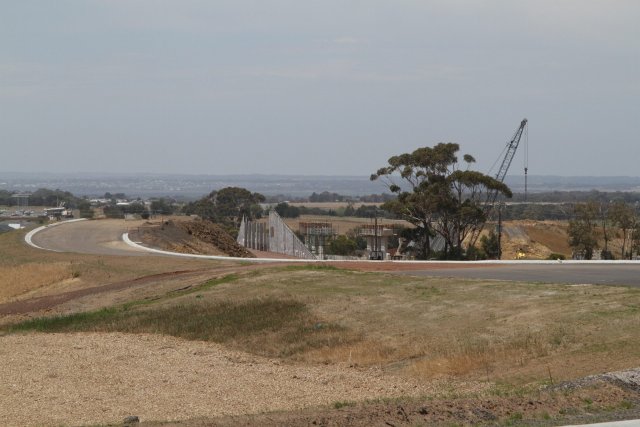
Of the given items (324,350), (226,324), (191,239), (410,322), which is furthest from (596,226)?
Answer: (324,350)

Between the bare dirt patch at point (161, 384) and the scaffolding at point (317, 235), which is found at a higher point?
the bare dirt patch at point (161, 384)

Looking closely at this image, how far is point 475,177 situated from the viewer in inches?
2613

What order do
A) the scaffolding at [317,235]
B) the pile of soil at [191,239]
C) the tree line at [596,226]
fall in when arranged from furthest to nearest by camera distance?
the scaffolding at [317,235], the tree line at [596,226], the pile of soil at [191,239]

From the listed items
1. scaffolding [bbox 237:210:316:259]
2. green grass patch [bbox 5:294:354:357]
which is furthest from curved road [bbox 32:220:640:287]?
scaffolding [bbox 237:210:316:259]

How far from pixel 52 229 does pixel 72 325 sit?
50.3m

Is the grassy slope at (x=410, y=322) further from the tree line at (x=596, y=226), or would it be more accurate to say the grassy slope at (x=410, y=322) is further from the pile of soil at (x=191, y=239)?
the tree line at (x=596, y=226)

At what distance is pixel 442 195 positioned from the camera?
6719cm

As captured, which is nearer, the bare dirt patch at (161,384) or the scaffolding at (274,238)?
the bare dirt patch at (161,384)

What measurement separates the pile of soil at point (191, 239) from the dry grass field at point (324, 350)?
1104 inches

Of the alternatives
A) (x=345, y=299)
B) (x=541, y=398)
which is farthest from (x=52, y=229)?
(x=541, y=398)

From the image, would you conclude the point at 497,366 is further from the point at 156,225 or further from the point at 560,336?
the point at 156,225

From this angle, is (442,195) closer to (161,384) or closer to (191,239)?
(191,239)

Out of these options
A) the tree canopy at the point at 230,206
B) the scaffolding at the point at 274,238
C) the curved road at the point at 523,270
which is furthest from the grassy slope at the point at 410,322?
the tree canopy at the point at 230,206

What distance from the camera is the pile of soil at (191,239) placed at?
60.9 metres
